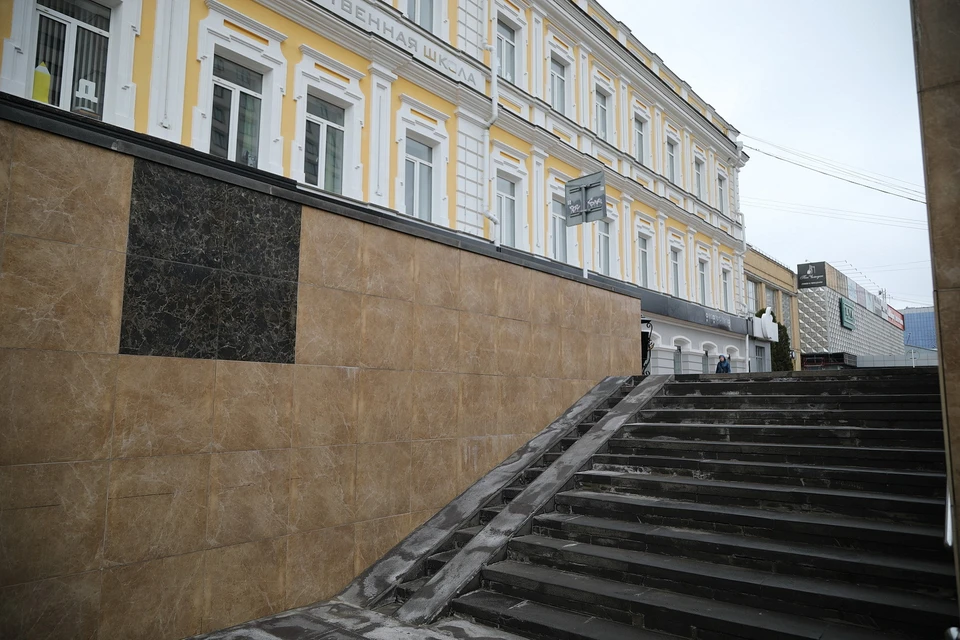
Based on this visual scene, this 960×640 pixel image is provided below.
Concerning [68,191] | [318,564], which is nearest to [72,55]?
[68,191]

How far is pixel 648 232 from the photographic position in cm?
2081

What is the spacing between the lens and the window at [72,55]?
789 cm

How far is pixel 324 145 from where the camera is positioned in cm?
1110

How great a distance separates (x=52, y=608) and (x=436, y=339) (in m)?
4.39

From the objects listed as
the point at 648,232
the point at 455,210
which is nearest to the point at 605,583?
the point at 455,210

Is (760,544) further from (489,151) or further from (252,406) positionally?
(489,151)

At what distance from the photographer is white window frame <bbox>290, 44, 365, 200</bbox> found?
10.6m

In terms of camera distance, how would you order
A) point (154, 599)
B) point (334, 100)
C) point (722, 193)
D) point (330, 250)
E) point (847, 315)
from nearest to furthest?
point (154, 599) < point (330, 250) < point (334, 100) < point (722, 193) < point (847, 315)

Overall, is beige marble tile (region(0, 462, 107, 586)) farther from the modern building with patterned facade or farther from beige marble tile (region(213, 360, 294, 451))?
the modern building with patterned facade

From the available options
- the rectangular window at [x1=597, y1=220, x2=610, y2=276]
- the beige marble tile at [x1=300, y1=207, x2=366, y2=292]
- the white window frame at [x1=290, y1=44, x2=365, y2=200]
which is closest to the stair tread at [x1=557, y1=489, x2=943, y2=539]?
the beige marble tile at [x1=300, y1=207, x2=366, y2=292]

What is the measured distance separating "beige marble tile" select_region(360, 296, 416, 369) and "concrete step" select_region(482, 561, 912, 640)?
236 cm

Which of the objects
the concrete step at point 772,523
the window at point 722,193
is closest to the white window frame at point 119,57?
the concrete step at point 772,523

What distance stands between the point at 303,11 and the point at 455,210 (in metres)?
4.48

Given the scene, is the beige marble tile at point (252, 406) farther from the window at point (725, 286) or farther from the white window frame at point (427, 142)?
the window at point (725, 286)
